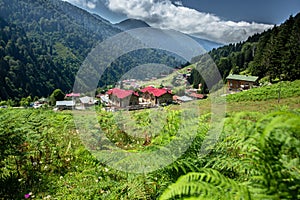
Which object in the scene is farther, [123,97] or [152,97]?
[152,97]

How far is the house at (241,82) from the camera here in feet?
155

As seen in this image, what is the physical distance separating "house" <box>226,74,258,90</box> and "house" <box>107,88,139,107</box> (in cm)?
3800

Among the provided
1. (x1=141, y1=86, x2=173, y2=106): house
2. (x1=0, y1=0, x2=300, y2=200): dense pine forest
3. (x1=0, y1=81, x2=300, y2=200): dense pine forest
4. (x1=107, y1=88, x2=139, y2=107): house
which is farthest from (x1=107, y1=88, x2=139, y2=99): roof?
(x1=0, y1=81, x2=300, y2=200): dense pine forest

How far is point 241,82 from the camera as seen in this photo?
50219 mm

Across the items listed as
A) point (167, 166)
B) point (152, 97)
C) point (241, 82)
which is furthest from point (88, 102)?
point (241, 82)

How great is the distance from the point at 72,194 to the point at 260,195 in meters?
2.80

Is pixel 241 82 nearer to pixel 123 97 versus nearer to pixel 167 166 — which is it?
pixel 123 97

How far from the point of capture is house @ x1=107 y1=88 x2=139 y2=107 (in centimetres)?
1108

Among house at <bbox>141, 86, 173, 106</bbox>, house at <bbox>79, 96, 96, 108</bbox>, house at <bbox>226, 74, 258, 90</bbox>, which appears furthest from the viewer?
house at <bbox>226, 74, 258, 90</bbox>

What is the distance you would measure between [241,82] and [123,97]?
43.8 meters

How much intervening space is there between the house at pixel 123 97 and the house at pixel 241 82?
125 feet

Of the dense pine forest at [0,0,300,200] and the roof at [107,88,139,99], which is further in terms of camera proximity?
the roof at [107,88,139,99]

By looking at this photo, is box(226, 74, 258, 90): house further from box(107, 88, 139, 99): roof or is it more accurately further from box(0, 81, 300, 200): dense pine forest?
box(0, 81, 300, 200): dense pine forest

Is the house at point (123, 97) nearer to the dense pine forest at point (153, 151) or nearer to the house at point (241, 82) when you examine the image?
the dense pine forest at point (153, 151)
